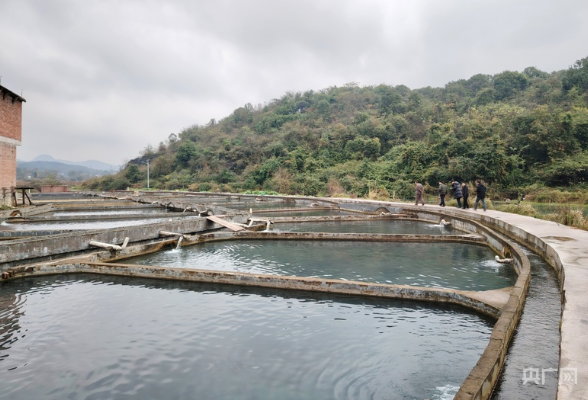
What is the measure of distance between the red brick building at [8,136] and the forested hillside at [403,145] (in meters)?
19.5

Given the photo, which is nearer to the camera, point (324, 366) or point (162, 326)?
point (324, 366)

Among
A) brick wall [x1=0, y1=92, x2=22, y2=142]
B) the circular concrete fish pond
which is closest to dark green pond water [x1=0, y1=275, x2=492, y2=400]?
the circular concrete fish pond

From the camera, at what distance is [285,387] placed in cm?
341

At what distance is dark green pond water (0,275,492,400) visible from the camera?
3428mm

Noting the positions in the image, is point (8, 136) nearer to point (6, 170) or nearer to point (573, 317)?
point (6, 170)

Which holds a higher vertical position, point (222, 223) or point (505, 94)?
point (505, 94)

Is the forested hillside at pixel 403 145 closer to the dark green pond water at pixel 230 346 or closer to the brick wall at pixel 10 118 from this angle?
the brick wall at pixel 10 118

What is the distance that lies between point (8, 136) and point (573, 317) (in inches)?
867

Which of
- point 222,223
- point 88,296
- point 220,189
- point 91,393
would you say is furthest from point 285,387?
point 220,189

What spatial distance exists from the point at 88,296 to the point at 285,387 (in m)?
4.11

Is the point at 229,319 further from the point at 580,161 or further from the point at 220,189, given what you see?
the point at 220,189

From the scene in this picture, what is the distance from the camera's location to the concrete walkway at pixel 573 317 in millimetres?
2471

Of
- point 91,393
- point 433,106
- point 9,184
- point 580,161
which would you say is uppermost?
point 433,106

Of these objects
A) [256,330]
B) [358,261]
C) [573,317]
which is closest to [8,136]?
[358,261]
